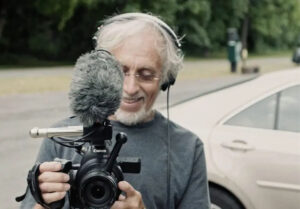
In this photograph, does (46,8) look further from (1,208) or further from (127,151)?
(127,151)

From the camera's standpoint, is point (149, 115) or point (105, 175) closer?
point (105, 175)

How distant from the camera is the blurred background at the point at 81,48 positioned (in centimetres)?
996

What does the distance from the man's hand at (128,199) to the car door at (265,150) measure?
280 cm

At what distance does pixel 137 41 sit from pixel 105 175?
64cm

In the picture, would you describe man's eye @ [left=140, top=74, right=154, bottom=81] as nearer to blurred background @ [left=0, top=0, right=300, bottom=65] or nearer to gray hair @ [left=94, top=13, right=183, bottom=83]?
gray hair @ [left=94, top=13, right=183, bottom=83]

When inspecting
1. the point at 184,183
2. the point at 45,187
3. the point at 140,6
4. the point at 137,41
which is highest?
the point at 137,41

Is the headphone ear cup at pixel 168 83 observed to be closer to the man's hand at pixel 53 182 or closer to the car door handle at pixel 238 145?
the man's hand at pixel 53 182

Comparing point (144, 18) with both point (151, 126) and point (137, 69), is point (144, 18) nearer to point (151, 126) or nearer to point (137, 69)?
point (137, 69)

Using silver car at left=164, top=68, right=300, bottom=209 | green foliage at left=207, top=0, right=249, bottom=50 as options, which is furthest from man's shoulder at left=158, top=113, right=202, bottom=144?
green foliage at left=207, top=0, right=249, bottom=50

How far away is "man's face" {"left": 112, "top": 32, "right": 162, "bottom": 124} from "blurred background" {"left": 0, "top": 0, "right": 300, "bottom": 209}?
1.40 feet

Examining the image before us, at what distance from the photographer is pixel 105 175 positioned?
5.00 ft

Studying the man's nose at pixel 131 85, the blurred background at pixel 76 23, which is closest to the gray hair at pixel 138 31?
the man's nose at pixel 131 85

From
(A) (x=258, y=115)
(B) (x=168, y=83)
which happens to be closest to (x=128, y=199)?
(B) (x=168, y=83)

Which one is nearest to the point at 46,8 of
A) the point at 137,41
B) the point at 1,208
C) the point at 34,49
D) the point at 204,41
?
the point at 34,49
